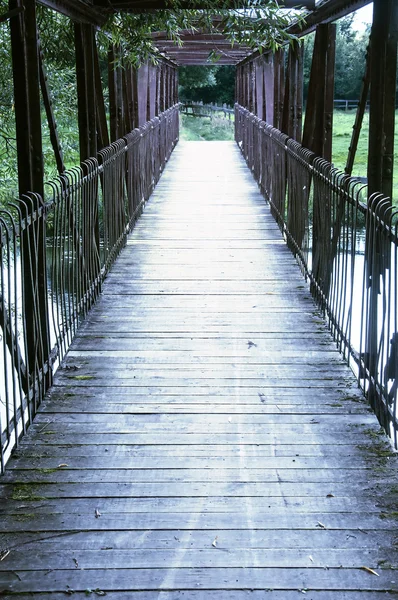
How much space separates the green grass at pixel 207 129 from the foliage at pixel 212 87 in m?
1.92

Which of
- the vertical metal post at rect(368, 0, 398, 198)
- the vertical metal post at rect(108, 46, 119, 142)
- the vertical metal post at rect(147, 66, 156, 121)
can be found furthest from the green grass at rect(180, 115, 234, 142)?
the vertical metal post at rect(368, 0, 398, 198)

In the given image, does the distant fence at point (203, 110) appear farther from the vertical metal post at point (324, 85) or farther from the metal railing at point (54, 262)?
the vertical metal post at point (324, 85)

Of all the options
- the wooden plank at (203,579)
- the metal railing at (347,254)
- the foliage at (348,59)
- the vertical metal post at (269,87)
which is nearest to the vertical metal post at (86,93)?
the metal railing at (347,254)

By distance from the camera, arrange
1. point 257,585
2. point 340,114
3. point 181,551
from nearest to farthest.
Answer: point 257,585
point 181,551
point 340,114

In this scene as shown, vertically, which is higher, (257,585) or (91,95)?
(91,95)

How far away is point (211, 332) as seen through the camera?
587cm

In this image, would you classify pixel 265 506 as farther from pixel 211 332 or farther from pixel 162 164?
pixel 162 164

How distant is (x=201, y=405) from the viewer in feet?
15.0

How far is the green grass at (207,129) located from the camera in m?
43.0

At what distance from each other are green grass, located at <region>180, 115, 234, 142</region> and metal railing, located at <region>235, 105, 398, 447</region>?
108 feet

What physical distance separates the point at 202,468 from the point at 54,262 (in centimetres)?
187

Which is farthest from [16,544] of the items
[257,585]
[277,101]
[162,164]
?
[162,164]

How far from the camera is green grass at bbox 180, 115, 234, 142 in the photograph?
43.0m

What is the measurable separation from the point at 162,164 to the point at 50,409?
1227 cm
